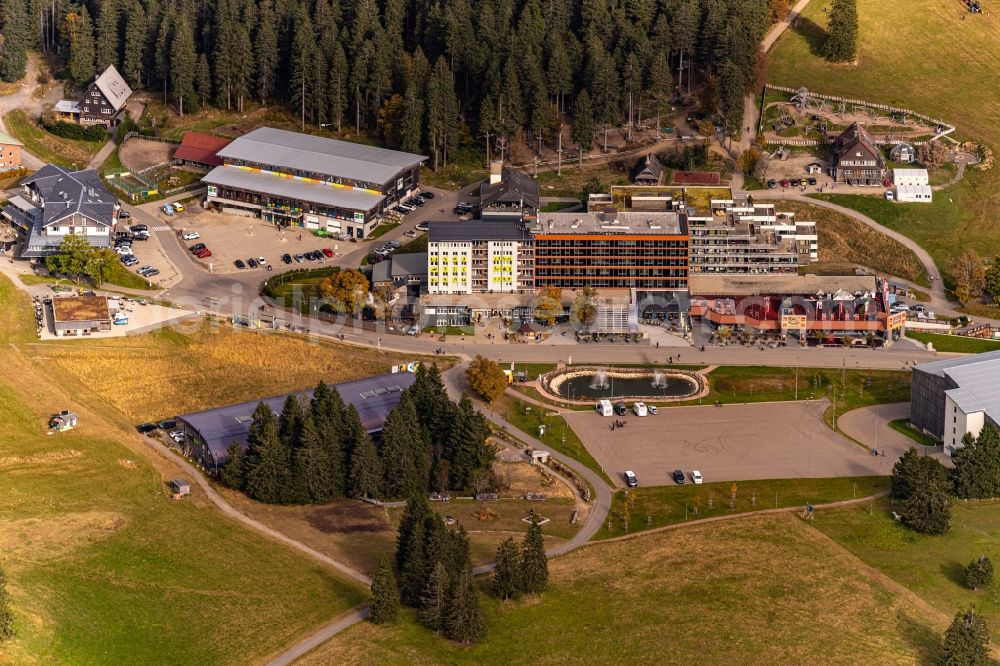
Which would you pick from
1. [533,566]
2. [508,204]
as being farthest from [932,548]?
[508,204]

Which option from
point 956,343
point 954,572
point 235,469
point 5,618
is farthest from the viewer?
point 956,343

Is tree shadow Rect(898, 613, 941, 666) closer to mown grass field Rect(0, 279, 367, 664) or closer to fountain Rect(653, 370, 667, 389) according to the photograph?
mown grass field Rect(0, 279, 367, 664)

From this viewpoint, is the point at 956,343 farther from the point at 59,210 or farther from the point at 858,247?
the point at 59,210

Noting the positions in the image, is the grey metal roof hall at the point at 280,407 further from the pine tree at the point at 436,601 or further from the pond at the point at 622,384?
the pine tree at the point at 436,601

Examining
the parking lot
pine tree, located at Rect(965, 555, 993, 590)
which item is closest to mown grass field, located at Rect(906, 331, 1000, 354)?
the parking lot

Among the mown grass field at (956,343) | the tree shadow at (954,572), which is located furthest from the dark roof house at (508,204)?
the tree shadow at (954,572)
